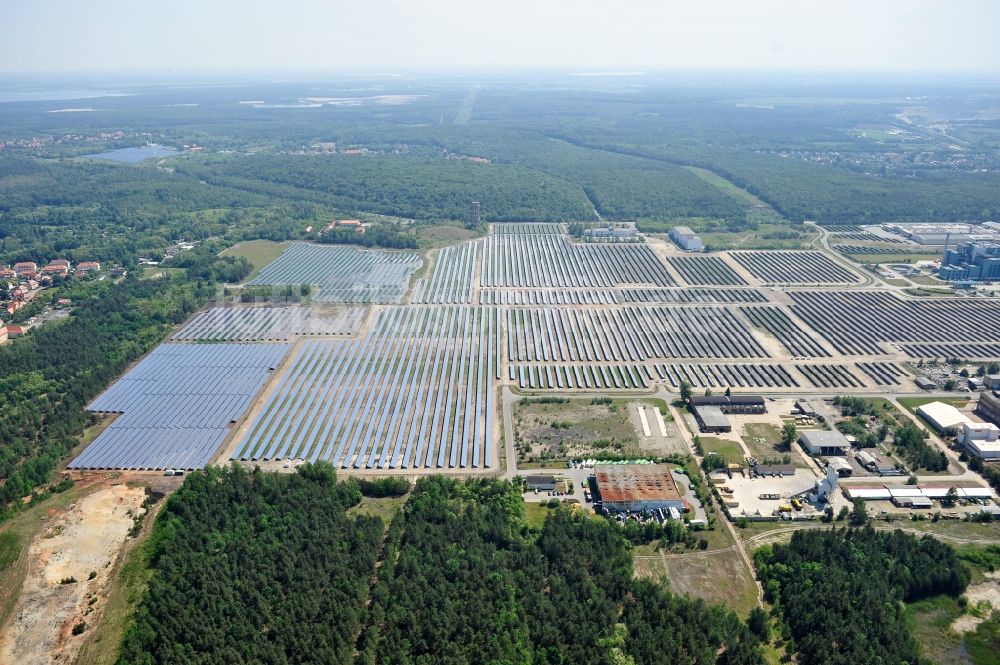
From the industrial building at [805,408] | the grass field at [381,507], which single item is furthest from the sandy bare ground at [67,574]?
the industrial building at [805,408]

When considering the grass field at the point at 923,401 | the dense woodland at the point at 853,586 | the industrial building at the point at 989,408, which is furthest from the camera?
the grass field at the point at 923,401

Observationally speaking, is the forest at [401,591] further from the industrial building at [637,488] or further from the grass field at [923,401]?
the grass field at [923,401]

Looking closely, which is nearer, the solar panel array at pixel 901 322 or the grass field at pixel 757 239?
the solar panel array at pixel 901 322

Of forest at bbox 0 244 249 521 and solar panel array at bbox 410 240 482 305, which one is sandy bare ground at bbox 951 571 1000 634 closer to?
solar panel array at bbox 410 240 482 305

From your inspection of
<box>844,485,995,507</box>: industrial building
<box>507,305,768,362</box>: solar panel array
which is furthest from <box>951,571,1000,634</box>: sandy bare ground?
<box>507,305,768,362</box>: solar panel array

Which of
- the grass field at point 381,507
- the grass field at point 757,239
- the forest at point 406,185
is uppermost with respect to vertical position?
the forest at point 406,185

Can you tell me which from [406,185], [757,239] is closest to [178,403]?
[757,239]
